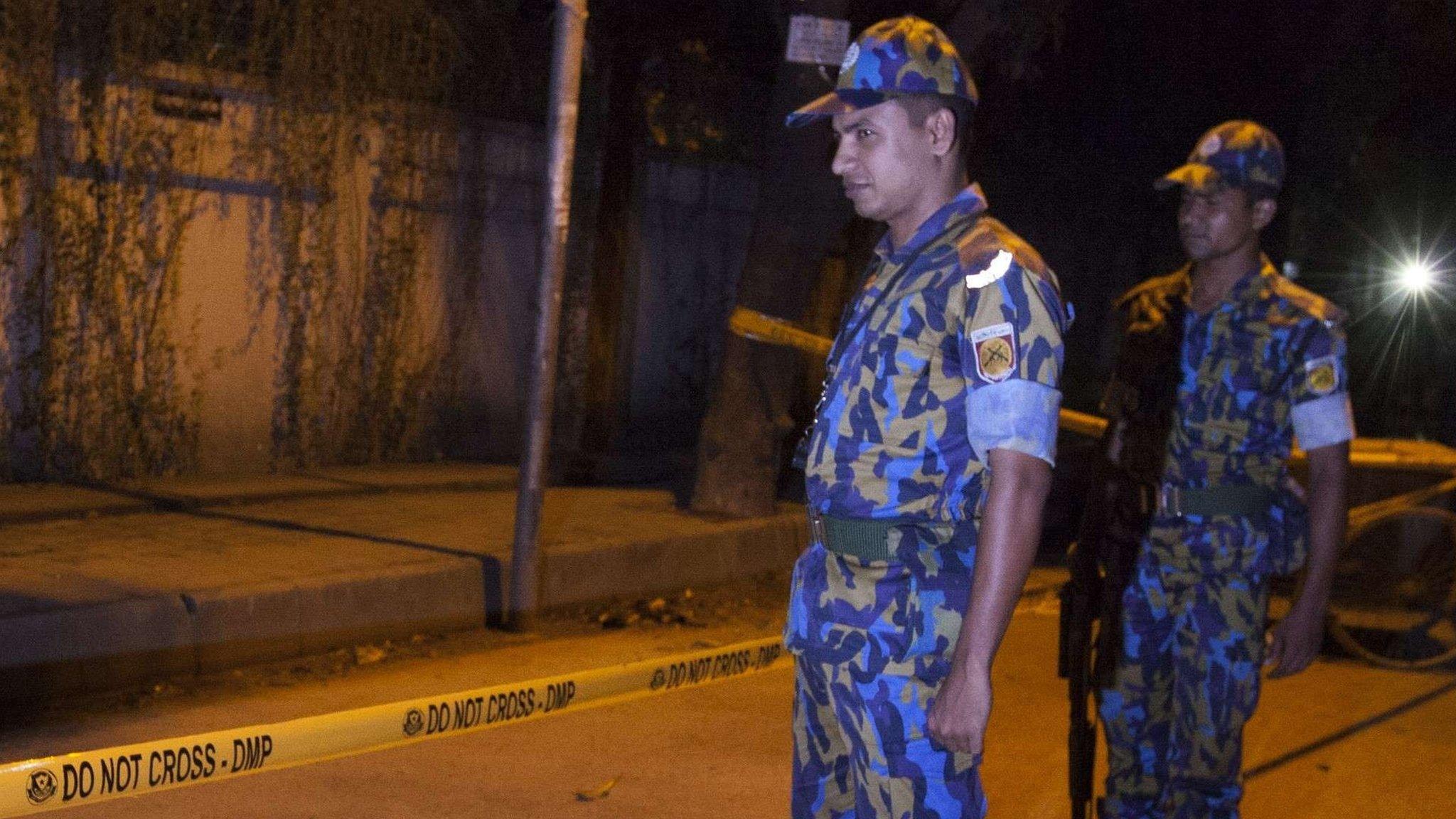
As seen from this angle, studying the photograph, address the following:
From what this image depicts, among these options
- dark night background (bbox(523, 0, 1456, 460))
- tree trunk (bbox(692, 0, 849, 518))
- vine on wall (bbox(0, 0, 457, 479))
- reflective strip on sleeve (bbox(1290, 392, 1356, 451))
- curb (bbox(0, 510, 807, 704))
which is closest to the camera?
reflective strip on sleeve (bbox(1290, 392, 1356, 451))

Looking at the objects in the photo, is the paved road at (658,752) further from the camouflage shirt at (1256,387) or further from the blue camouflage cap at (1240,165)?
the blue camouflage cap at (1240,165)

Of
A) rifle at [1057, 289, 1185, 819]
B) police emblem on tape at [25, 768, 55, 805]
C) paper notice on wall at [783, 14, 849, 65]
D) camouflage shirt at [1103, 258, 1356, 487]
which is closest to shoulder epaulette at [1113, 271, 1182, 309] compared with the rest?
rifle at [1057, 289, 1185, 819]

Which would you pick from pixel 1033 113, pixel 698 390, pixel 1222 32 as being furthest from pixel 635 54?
pixel 1222 32

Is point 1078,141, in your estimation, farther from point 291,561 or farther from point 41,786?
point 41,786

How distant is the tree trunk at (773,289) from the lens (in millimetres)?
9391

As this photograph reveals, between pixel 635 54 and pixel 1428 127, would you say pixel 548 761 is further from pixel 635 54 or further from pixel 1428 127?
pixel 1428 127

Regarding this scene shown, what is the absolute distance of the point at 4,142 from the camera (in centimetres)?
846

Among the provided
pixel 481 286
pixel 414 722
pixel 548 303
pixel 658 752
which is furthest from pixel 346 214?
pixel 414 722

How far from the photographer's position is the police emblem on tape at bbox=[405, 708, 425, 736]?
3.63 metres

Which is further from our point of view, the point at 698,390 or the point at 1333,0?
the point at 1333,0

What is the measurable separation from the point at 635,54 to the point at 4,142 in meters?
4.82

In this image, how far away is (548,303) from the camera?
735cm

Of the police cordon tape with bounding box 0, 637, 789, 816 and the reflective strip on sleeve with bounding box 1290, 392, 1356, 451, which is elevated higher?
the reflective strip on sleeve with bounding box 1290, 392, 1356, 451

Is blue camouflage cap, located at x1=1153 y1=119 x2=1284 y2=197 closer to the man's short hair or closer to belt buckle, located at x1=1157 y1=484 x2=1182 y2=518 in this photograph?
belt buckle, located at x1=1157 y1=484 x2=1182 y2=518
